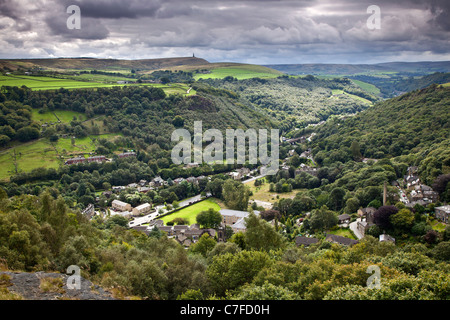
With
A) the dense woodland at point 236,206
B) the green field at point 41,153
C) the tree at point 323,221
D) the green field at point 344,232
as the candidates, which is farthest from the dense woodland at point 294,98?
the green field at point 344,232

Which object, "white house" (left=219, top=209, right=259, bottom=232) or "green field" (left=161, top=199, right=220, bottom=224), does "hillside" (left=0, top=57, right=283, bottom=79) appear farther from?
"white house" (left=219, top=209, right=259, bottom=232)

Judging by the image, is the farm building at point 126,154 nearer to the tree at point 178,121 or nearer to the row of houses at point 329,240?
the tree at point 178,121

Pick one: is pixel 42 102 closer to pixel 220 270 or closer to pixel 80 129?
pixel 80 129

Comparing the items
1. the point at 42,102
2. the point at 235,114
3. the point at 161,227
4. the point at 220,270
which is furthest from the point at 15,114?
the point at 220,270

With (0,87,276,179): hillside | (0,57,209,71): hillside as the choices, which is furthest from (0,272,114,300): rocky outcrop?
(0,57,209,71): hillside
